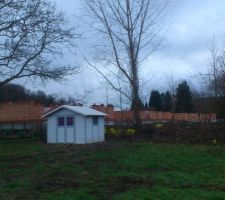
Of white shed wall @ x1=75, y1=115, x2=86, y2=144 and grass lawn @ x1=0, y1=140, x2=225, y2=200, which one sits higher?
white shed wall @ x1=75, y1=115, x2=86, y2=144

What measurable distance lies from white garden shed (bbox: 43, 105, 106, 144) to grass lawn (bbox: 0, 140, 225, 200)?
25.6 ft

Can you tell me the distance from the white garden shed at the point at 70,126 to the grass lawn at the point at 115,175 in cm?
780

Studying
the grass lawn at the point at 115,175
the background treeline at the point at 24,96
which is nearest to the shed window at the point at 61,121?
the grass lawn at the point at 115,175

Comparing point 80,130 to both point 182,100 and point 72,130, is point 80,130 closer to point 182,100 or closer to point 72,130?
point 72,130

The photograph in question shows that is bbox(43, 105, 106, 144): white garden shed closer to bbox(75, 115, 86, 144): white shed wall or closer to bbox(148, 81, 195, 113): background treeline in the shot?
bbox(75, 115, 86, 144): white shed wall

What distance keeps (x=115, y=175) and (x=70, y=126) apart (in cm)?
1708

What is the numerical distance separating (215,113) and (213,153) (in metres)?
22.0

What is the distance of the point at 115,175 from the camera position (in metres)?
16.8

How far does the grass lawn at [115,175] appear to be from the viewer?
515 inches

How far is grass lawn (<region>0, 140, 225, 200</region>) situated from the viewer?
13.1 metres

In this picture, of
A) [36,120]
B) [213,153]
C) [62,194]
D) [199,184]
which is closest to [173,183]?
[199,184]

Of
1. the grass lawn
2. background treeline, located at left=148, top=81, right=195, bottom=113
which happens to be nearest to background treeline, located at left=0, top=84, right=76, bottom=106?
background treeline, located at left=148, top=81, right=195, bottom=113

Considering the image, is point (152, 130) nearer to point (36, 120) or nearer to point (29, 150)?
point (36, 120)

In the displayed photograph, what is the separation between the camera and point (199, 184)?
597 inches
